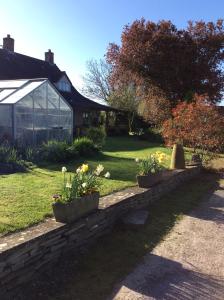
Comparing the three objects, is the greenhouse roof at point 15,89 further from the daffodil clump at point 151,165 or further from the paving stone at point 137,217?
the paving stone at point 137,217

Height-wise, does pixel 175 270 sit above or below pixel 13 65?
below

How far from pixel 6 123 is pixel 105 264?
1120 cm

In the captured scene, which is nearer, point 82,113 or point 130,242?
point 130,242

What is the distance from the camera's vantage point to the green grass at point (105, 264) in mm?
4246

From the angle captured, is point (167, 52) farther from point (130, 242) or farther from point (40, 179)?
point (130, 242)

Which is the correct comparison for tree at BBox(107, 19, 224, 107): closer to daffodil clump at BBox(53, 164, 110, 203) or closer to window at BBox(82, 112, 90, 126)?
window at BBox(82, 112, 90, 126)

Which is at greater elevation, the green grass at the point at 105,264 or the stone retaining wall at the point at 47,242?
the stone retaining wall at the point at 47,242

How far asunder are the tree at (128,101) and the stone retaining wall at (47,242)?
2649 cm

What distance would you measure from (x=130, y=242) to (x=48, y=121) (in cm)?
1200

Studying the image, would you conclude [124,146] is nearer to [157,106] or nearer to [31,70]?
[157,106]

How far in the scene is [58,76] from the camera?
3123cm

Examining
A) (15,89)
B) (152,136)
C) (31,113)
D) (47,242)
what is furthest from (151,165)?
(152,136)

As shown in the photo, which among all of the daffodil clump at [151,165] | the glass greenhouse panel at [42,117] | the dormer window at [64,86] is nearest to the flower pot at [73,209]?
the daffodil clump at [151,165]

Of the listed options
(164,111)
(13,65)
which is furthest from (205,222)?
(13,65)
